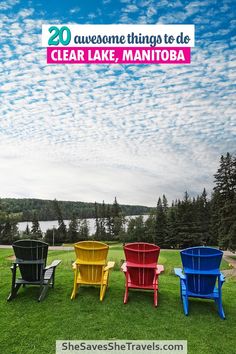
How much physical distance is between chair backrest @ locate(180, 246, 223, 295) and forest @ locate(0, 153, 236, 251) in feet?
59.6

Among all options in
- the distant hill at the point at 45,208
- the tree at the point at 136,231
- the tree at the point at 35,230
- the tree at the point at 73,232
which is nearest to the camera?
the tree at the point at 136,231

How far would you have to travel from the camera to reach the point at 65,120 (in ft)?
38.5

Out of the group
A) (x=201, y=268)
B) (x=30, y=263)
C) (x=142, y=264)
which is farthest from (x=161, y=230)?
(x=30, y=263)

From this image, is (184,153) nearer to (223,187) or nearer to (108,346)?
(223,187)

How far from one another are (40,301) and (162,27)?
290 inches

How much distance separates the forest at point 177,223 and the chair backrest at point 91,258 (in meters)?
18.5

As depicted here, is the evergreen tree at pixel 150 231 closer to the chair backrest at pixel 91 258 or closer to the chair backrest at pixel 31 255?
the chair backrest at pixel 91 258

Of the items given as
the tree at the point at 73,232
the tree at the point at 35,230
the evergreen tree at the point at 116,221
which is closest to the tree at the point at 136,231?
the evergreen tree at the point at 116,221

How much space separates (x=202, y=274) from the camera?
518cm

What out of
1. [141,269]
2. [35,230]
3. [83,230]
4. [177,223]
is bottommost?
[83,230]

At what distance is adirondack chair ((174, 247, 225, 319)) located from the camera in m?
5.21

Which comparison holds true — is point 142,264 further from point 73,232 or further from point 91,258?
point 73,232

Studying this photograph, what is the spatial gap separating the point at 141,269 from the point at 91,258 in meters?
0.95

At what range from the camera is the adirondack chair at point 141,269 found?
558 cm
